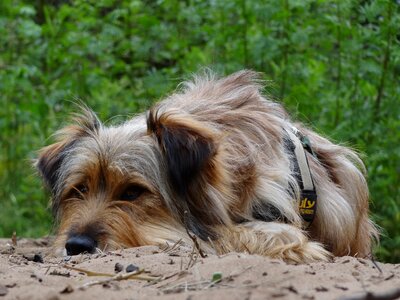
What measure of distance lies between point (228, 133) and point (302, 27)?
305cm

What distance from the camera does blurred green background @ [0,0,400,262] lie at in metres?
8.02

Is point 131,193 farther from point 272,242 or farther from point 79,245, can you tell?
point 272,242

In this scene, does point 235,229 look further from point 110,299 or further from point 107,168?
point 110,299

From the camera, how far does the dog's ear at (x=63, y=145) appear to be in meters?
5.82

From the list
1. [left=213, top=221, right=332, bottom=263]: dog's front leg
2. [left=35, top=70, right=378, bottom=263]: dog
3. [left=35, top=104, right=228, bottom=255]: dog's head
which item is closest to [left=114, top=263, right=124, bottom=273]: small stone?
[left=35, top=70, right=378, bottom=263]: dog

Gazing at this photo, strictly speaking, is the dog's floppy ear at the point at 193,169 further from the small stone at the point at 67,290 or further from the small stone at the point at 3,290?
the small stone at the point at 67,290

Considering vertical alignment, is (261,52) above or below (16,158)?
above

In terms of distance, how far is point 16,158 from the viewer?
10.2m

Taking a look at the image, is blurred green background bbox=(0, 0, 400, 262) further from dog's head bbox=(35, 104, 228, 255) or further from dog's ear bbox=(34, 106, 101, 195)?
dog's head bbox=(35, 104, 228, 255)

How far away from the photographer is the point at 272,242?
525 centimetres

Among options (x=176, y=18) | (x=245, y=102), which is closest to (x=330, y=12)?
(x=176, y=18)

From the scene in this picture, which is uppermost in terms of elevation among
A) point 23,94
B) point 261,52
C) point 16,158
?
point 261,52

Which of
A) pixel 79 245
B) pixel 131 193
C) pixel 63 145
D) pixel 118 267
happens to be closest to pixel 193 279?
pixel 118 267

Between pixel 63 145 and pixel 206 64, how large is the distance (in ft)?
10.0
